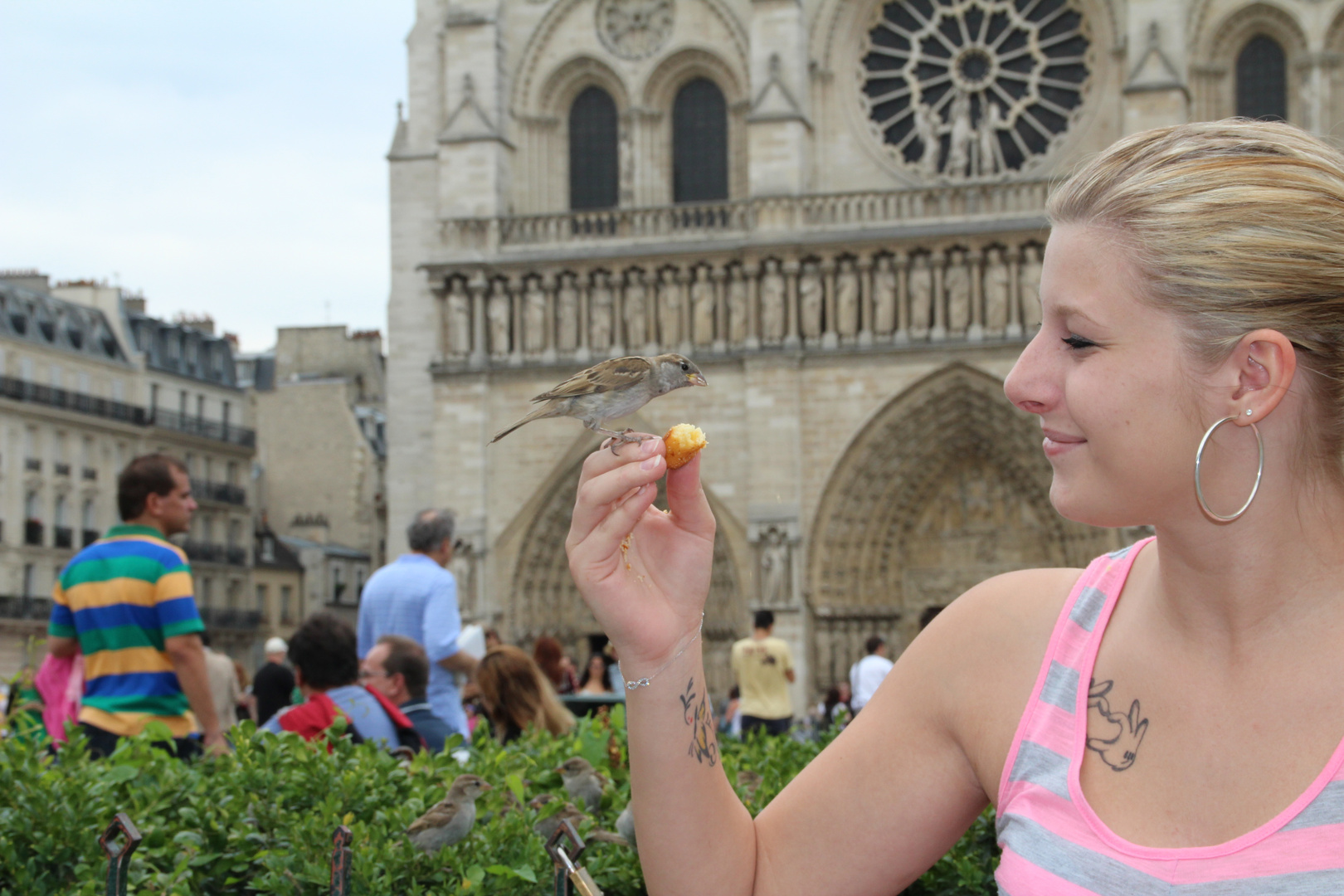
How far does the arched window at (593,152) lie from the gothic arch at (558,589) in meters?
3.58

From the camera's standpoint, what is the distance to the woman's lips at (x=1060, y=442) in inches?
62.4

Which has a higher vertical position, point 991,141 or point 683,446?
point 991,141

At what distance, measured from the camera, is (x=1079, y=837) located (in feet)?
5.06

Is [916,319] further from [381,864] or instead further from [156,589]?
[381,864]

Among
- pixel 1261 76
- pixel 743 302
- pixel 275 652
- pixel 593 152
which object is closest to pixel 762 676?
pixel 275 652

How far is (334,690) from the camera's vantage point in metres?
5.59

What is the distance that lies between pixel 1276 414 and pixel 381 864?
1.77 m

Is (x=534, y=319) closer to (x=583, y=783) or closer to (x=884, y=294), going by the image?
(x=884, y=294)

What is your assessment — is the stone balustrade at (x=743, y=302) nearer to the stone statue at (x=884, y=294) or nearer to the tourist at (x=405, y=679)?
the stone statue at (x=884, y=294)

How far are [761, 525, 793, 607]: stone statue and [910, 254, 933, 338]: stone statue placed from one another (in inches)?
116

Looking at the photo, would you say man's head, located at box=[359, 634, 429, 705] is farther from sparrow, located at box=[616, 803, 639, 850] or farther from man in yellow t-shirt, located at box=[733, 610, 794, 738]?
man in yellow t-shirt, located at box=[733, 610, 794, 738]

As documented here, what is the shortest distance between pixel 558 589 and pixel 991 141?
782cm

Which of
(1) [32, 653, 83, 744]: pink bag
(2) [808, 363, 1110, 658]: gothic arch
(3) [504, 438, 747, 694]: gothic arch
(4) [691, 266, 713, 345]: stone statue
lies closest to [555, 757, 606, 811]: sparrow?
(1) [32, 653, 83, 744]: pink bag

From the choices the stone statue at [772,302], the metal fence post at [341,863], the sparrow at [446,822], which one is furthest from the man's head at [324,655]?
the stone statue at [772,302]
